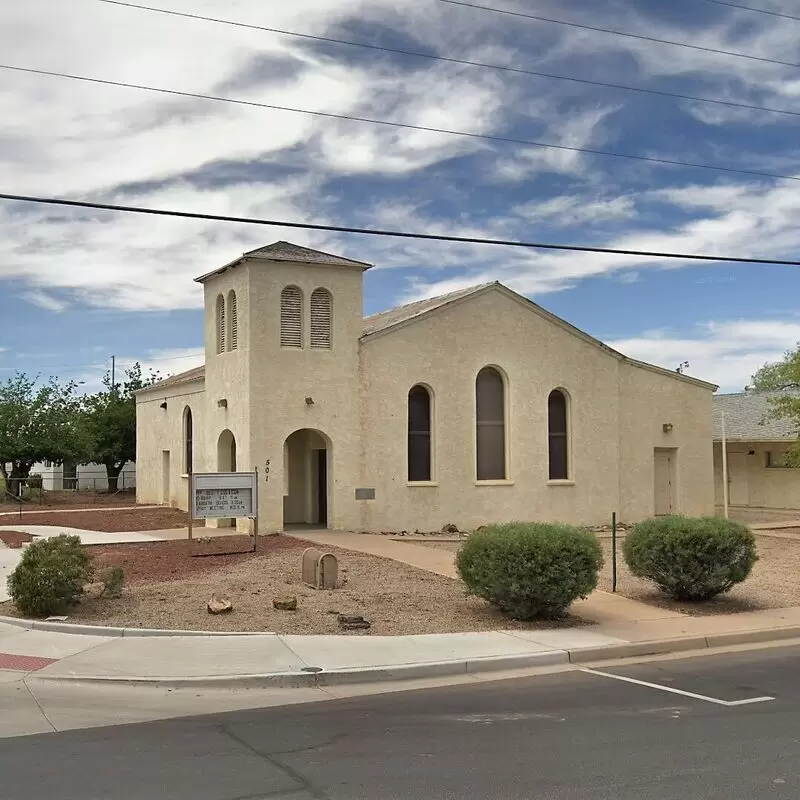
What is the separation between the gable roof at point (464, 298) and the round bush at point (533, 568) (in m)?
13.2

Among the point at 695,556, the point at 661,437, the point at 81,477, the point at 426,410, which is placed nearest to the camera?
the point at 695,556

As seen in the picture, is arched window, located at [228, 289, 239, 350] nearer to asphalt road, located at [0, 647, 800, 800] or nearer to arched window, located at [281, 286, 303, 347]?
arched window, located at [281, 286, 303, 347]

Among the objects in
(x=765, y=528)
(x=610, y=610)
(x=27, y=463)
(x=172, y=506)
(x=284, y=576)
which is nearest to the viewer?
(x=610, y=610)

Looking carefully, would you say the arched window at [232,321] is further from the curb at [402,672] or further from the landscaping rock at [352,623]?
the curb at [402,672]

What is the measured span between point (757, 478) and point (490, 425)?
1304 cm

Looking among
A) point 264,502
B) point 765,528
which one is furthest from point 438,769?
point 765,528

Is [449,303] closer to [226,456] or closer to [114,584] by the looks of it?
[226,456]

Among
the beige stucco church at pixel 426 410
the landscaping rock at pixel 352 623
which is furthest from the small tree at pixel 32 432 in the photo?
the landscaping rock at pixel 352 623

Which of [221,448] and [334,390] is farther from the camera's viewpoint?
[221,448]

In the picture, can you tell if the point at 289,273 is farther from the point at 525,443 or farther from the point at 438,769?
the point at 438,769

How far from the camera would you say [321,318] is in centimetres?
2538

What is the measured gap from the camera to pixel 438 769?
695cm

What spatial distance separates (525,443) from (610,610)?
13.5m

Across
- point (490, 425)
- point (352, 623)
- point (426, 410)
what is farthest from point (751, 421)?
point (352, 623)
